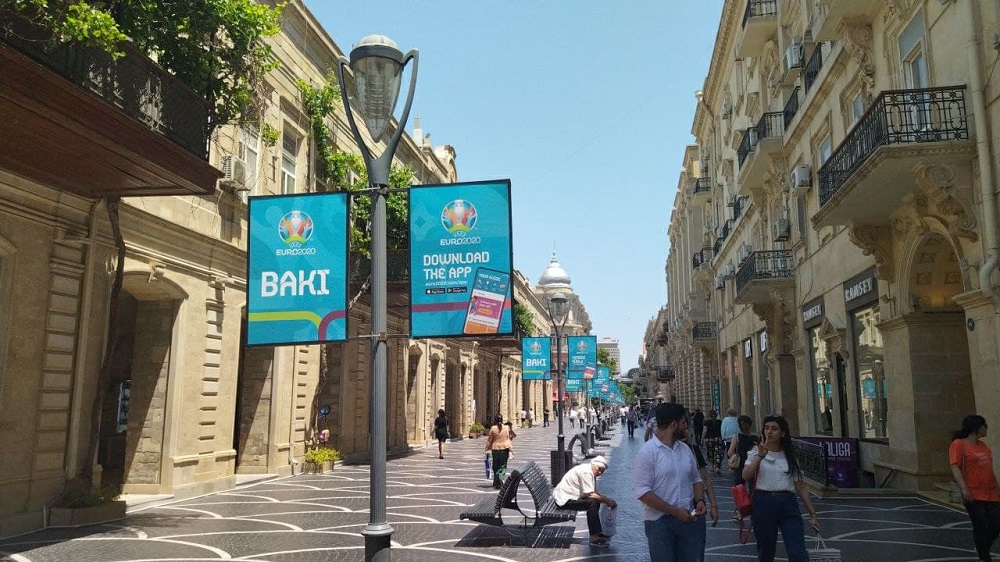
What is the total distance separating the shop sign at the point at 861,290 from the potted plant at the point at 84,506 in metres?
14.5

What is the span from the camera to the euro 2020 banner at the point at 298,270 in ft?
23.8

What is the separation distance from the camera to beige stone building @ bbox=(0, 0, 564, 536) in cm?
1040

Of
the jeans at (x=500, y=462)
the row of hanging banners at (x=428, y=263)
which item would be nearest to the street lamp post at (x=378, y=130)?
the row of hanging banners at (x=428, y=263)

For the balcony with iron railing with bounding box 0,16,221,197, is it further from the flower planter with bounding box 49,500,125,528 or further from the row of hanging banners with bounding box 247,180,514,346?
the flower planter with bounding box 49,500,125,528

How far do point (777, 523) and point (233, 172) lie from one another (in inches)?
530

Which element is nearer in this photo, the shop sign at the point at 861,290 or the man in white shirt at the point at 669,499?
the man in white shirt at the point at 669,499

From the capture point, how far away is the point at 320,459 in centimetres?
1970

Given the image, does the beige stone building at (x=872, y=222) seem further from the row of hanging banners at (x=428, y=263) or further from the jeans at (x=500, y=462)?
the jeans at (x=500, y=462)

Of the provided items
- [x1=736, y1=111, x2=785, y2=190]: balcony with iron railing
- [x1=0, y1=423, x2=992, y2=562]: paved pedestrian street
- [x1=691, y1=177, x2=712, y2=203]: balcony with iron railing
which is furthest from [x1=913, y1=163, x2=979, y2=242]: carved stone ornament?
[x1=691, y1=177, x2=712, y2=203]: balcony with iron railing

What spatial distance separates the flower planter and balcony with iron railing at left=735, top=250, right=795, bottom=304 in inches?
688

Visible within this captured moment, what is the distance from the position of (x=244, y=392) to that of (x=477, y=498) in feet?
23.8

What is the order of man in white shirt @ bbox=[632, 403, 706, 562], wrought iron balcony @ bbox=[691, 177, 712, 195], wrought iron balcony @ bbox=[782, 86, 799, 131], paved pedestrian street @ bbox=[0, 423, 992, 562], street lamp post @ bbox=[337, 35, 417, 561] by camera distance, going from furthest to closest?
1. wrought iron balcony @ bbox=[691, 177, 712, 195]
2. wrought iron balcony @ bbox=[782, 86, 799, 131]
3. paved pedestrian street @ bbox=[0, 423, 992, 562]
4. street lamp post @ bbox=[337, 35, 417, 561]
5. man in white shirt @ bbox=[632, 403, 706, 562]

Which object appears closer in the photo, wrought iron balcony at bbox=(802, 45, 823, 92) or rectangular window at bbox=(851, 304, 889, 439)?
rectangular window at bbox=(851, 304, 889, 439)

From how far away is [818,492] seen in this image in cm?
1466
